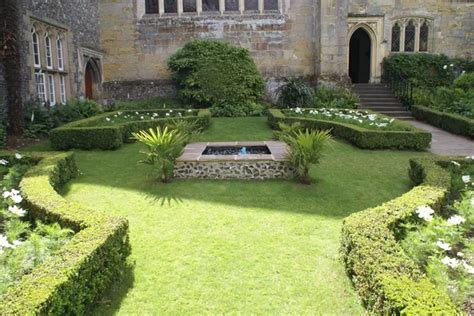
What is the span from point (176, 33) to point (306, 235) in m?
15.2

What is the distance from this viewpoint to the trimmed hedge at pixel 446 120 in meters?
12.1

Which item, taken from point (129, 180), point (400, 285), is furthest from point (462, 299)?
point (129, 180)

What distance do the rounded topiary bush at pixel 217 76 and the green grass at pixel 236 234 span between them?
8.19 meters

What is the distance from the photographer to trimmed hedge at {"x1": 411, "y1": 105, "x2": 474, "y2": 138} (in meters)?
12.1

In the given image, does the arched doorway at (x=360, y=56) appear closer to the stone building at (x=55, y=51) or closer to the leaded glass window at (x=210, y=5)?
the leaded glass window at (x=210, y=5)

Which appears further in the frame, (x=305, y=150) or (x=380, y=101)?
(x=380, y=101)

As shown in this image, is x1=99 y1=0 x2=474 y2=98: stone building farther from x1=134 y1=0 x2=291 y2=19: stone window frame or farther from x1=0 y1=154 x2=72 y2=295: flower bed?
x1=0 y1=154 x2=72 y2=295: flower bed

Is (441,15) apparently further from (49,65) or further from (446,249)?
(446,249)

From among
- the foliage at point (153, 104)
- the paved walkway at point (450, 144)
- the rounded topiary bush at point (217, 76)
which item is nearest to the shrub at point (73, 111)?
the foliage at point (153, 104)

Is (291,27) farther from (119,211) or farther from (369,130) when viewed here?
(119,211)

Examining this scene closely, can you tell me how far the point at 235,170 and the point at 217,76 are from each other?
9957mm

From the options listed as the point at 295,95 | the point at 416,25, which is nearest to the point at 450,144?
the point at 295,95

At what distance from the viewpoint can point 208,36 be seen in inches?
732

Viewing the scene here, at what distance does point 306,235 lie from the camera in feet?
17.3
